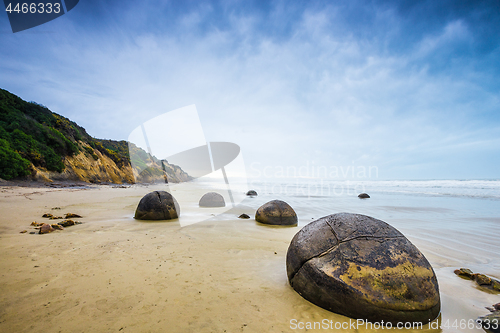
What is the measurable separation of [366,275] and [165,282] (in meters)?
2.40

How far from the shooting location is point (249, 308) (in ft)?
7.50

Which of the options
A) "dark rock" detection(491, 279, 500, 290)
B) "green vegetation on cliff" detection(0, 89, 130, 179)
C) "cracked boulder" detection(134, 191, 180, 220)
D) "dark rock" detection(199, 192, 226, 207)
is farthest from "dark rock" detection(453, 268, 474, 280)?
"green vegetation on cliff" detection(0, 89, 130, 179)

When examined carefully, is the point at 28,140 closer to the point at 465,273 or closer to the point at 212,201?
the point at 212,201

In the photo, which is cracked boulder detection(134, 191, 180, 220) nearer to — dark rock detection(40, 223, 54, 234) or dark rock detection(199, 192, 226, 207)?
dark rock detection(40, 223, 54, 234)

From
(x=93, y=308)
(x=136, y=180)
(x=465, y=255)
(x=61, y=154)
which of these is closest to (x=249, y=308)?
(x=93, y=308)

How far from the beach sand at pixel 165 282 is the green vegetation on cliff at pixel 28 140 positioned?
12.7 meters

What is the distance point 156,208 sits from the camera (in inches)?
261

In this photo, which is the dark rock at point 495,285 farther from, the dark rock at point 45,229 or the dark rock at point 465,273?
the dark rock at point 45,229

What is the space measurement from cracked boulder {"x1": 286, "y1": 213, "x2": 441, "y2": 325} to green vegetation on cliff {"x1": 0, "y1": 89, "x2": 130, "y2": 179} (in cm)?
1876

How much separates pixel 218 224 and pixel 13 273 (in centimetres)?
436

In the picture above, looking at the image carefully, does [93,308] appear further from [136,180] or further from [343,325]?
[136,180]

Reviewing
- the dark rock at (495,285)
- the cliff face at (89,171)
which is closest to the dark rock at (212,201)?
the dark rock at (495,285)

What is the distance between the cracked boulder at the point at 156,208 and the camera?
6.58 m

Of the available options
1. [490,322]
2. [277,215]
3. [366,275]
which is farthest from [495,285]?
[277,215]
